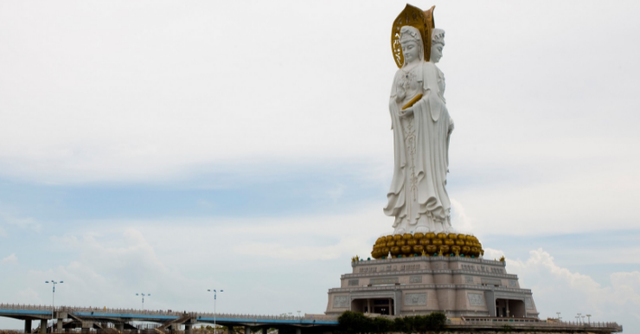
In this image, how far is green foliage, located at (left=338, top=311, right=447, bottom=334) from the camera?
47.8m

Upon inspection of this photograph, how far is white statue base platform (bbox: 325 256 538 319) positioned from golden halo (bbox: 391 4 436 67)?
16.5 meters

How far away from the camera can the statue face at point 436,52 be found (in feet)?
194

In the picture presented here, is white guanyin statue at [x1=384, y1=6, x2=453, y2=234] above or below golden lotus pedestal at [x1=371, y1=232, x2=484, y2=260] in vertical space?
above

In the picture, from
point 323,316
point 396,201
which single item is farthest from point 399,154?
point 323,316

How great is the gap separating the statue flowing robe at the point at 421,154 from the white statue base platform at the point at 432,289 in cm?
348

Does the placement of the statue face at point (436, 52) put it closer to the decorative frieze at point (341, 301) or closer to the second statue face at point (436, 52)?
the second statue face at point (436, 52)

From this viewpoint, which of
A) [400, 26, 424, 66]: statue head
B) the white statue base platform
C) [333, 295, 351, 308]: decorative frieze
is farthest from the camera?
[400, 26, 424, 66]: statue head

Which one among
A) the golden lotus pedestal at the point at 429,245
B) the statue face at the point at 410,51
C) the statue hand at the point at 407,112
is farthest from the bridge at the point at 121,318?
the statue face at the point at 410,51

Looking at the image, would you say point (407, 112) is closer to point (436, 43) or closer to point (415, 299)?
point (436, 43)

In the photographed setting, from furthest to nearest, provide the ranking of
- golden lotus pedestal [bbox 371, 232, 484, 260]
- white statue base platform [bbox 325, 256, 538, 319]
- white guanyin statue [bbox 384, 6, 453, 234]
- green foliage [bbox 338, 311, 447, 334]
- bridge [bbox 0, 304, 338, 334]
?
1. white guanyin statue [bbox 384, 6, 453, 234]
2. golden lotus pedestal [bbox 371, 232, 484, 260]
3. white statue base platform [bbox 325, 256, 538, 319]
4. green foliage [bbox 338, 311, 447, 334]
5. bridge [bbox 0, 304, 338, 334]

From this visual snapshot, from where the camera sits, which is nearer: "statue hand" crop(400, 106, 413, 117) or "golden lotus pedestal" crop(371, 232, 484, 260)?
"golden lotus pedestal" crop(371, 232, 484, 260)

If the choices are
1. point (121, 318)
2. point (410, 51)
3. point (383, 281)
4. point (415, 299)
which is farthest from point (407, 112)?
point (121, 318)

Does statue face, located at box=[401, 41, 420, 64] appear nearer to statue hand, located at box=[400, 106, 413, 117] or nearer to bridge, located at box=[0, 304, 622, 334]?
statue hand, located at box=[400, 106, 413, 117]

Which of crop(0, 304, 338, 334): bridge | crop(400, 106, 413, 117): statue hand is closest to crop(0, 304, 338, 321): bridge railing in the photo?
crop(0, 304, 338, 334): bridge
